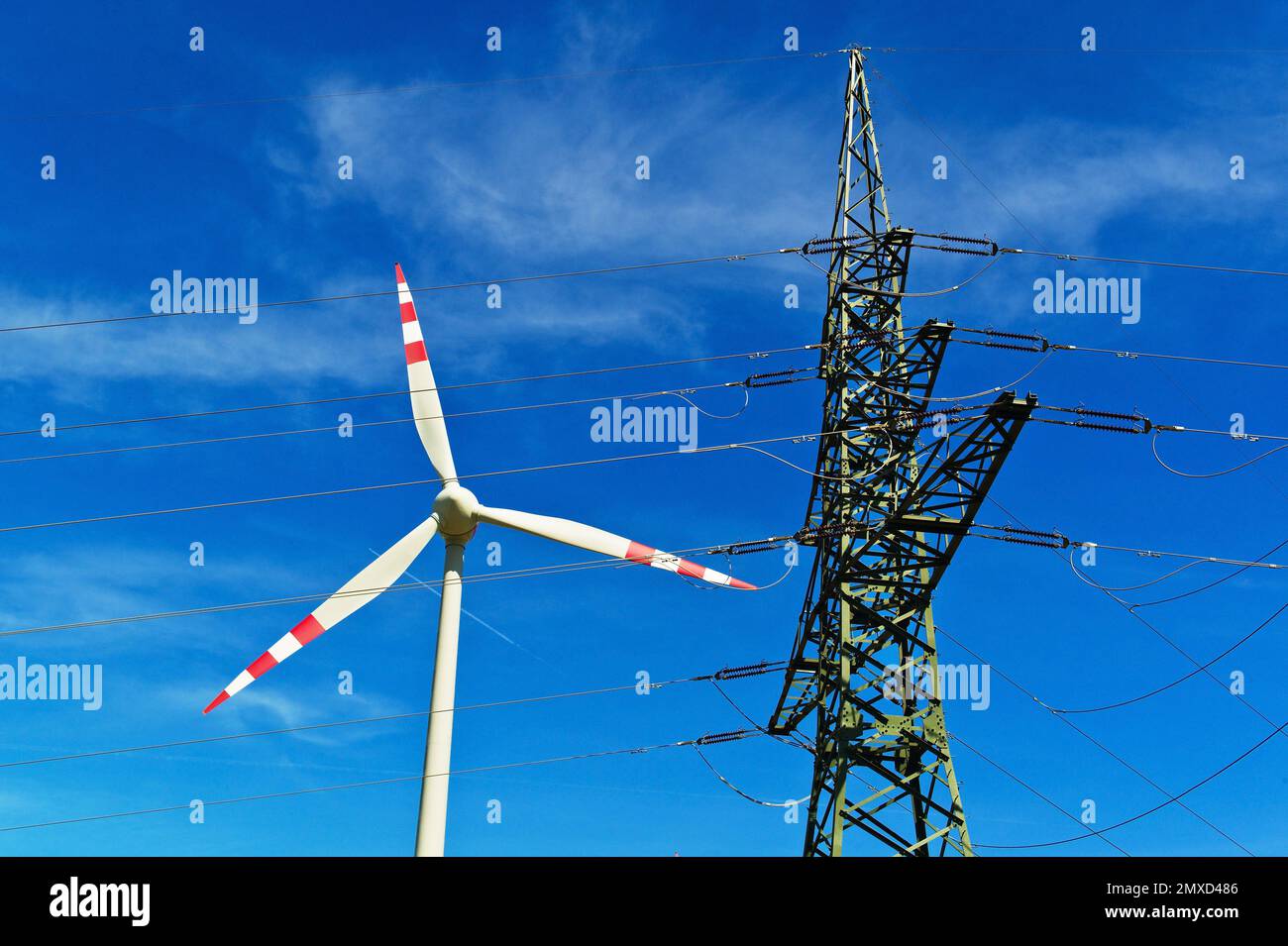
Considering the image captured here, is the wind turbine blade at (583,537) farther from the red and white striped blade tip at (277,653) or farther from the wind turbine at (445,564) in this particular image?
the red and white striped blade tip at (277,653)

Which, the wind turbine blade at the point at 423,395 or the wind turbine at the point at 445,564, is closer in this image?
the wind turbine at the point at 445,564

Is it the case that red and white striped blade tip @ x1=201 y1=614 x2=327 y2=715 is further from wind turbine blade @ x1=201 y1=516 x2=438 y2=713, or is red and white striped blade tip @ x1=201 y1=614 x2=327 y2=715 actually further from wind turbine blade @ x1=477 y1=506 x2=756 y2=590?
wind turbine blade @ x1=477 y1=506 x2=756 y2=590

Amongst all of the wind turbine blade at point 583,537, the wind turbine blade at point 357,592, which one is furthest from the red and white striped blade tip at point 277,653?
the wind turbine blade at point 583,537

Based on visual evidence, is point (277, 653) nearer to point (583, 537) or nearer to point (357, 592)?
point (357, 592)

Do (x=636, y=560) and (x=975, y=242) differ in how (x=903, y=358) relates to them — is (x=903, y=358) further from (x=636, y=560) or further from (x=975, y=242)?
(x=636, y=560)
